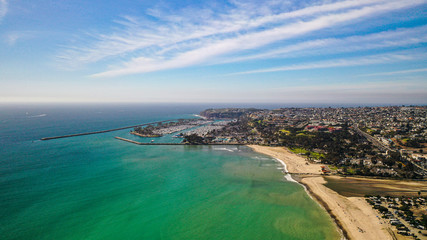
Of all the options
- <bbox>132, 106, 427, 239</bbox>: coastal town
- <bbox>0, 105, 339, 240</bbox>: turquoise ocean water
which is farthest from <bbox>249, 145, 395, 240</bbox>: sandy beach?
<bbox>0, 105, 339, 240</bbox>: turquoise ocean water

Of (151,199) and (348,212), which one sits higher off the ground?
(348,212)

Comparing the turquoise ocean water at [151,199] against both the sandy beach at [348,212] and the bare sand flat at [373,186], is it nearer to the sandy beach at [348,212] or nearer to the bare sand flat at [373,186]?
the sandy beach at [348,212]

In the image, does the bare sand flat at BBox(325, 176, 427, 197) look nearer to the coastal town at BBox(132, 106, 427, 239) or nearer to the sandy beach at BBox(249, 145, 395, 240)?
the coastal town at BBox(132, 106, 427, 239)

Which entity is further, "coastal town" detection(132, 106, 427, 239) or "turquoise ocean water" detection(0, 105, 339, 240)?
"coastal town" detection(132, 106, 427, 239)

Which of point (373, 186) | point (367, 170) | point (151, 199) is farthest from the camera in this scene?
point (367, 170)

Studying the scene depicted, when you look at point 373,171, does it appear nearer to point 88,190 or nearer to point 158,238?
point 158,238

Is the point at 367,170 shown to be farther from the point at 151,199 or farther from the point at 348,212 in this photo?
the point at 151,199

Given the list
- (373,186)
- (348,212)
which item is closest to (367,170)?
(373,186)

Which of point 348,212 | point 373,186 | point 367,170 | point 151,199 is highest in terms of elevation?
point 367,170
